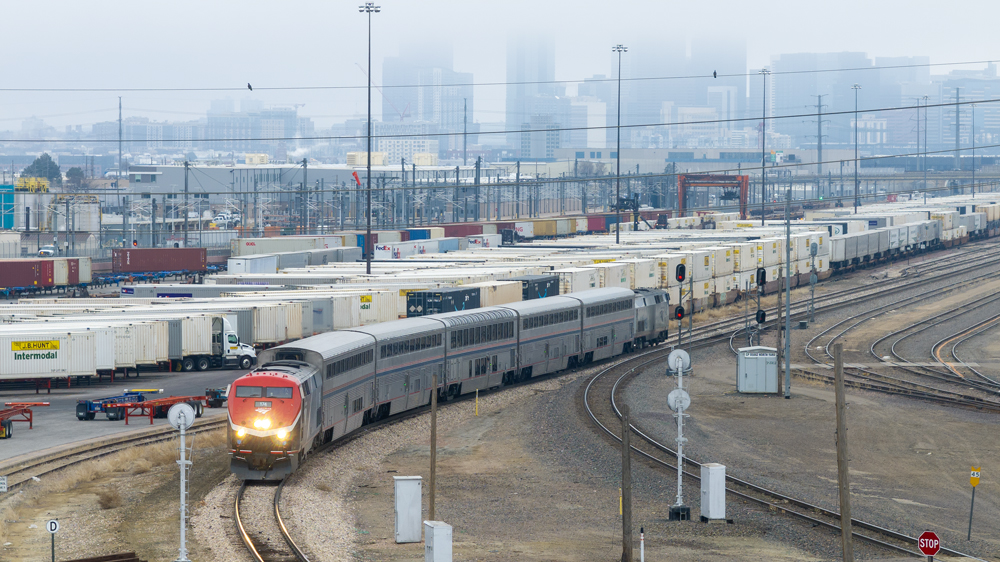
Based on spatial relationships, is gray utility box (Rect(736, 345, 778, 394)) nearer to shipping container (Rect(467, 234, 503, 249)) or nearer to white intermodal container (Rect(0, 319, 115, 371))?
white intermodal container (Rect(0, 319, 115, 371))

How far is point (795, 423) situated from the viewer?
3859cm

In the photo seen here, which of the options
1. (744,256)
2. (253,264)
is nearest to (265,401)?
(744,256)

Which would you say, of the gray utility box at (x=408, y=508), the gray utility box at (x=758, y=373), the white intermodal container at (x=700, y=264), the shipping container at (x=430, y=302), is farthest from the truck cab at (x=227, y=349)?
the gray utility box at (x=408, y=508)

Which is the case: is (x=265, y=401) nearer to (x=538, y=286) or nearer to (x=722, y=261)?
(x=538, y=286)

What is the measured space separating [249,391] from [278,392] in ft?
2.56

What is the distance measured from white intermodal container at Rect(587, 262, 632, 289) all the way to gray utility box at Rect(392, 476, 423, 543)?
4210 cm

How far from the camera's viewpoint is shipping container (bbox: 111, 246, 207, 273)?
9800 centimetres

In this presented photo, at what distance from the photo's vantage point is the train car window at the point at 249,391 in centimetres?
2795

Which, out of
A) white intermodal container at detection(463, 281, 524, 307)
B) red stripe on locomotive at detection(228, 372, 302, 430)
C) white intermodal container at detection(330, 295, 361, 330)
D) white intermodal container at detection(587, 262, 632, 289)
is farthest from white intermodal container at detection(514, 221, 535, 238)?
red stripe on locomotive at detection(228, 372, 302, 430)

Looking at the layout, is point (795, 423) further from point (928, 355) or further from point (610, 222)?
point (610, 222)

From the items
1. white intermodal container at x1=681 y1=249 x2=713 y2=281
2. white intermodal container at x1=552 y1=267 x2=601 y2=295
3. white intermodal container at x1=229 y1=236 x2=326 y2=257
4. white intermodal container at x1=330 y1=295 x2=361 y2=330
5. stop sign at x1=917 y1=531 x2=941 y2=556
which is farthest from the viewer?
white intermodal container at x1=229 y1=236 x2=326 y2=257

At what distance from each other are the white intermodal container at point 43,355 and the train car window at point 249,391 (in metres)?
22.9

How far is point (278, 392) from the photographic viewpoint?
91.4 feet

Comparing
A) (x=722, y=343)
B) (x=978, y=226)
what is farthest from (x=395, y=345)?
(x=978, y=226)
